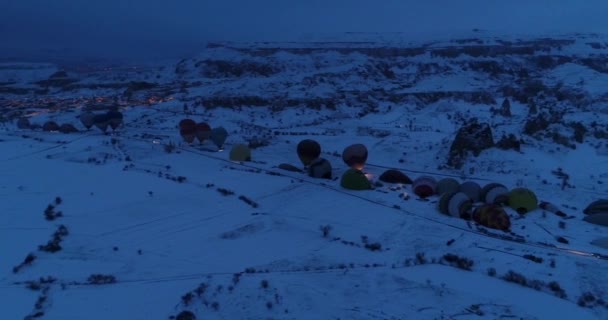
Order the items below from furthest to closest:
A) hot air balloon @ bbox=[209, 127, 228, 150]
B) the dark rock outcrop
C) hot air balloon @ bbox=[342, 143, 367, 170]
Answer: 1. hot air balloon @ bbox=[209, 127, 228, 150]
2. the dark rock outcrop
3. hot air balloon @ bbox=[342, 143, 367, 170]

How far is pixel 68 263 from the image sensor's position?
1187cm

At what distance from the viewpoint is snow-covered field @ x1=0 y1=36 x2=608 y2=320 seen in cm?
1011

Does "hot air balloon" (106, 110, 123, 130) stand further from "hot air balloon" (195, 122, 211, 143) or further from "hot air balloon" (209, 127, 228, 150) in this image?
"hot air balloon" (209, 127, 228, 150)

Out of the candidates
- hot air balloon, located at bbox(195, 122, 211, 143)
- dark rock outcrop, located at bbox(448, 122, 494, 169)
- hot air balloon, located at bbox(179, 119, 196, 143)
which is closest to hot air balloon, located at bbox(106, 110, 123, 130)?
hot air balloon, located at bbox(179, 119, 196, 143)

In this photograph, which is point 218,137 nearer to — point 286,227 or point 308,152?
point 308,152

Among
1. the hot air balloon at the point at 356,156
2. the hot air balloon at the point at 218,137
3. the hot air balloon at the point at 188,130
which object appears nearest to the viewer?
the hot air balloon at the point at 356,156

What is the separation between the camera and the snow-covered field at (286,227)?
10.1 meters

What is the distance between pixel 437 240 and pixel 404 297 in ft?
10.9

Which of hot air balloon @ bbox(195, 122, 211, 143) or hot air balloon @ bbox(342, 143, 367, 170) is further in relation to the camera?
hot air balloon @ bbox(195, 122, 211, 143)

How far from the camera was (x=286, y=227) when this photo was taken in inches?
563

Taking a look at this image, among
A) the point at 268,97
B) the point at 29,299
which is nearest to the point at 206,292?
the point at 29,299

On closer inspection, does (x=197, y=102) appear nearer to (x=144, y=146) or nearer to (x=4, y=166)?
(x=144, y=146)

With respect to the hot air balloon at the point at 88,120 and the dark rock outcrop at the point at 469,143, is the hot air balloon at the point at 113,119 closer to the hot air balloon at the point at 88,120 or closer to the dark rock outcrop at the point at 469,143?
the hot air balloon at the point at 88,120

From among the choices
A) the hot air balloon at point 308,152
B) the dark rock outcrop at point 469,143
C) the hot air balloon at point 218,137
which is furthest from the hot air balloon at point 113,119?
the dark rock outcrop at point 469,143
